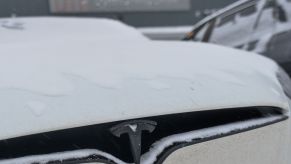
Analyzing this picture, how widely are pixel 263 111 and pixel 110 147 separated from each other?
0.68m

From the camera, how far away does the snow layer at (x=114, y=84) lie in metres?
1.60

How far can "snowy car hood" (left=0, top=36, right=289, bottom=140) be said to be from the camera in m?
1.60

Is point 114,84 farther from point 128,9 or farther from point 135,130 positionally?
point 128,9

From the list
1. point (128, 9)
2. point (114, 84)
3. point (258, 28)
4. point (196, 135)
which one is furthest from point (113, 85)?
point (128, 9)

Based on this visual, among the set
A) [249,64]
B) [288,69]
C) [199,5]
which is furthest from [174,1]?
[249,64]

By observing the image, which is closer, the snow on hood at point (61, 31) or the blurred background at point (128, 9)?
the snow on hood at point (61, 31)

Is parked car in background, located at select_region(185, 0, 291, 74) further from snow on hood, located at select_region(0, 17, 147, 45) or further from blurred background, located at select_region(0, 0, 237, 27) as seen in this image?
blurred background, located at select_region(0, 0, 237, 27)

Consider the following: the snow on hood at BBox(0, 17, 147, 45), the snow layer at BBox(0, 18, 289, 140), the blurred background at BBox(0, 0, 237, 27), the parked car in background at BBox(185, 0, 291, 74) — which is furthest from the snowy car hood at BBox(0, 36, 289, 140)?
the blurred background at BBox(0, 0, 237, 27)

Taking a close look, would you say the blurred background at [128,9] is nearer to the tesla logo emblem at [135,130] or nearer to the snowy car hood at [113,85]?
the snowy car hood at [113,85]

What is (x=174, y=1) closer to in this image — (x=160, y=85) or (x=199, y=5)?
(x=199, y=5)

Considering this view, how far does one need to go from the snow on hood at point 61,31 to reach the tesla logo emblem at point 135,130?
47.1 inches

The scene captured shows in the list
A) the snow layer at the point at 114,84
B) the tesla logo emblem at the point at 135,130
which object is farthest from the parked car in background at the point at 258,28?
the tesla logo emblem at the point at 135,130

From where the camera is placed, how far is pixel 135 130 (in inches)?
64.9

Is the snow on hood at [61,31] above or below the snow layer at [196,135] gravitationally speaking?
below
